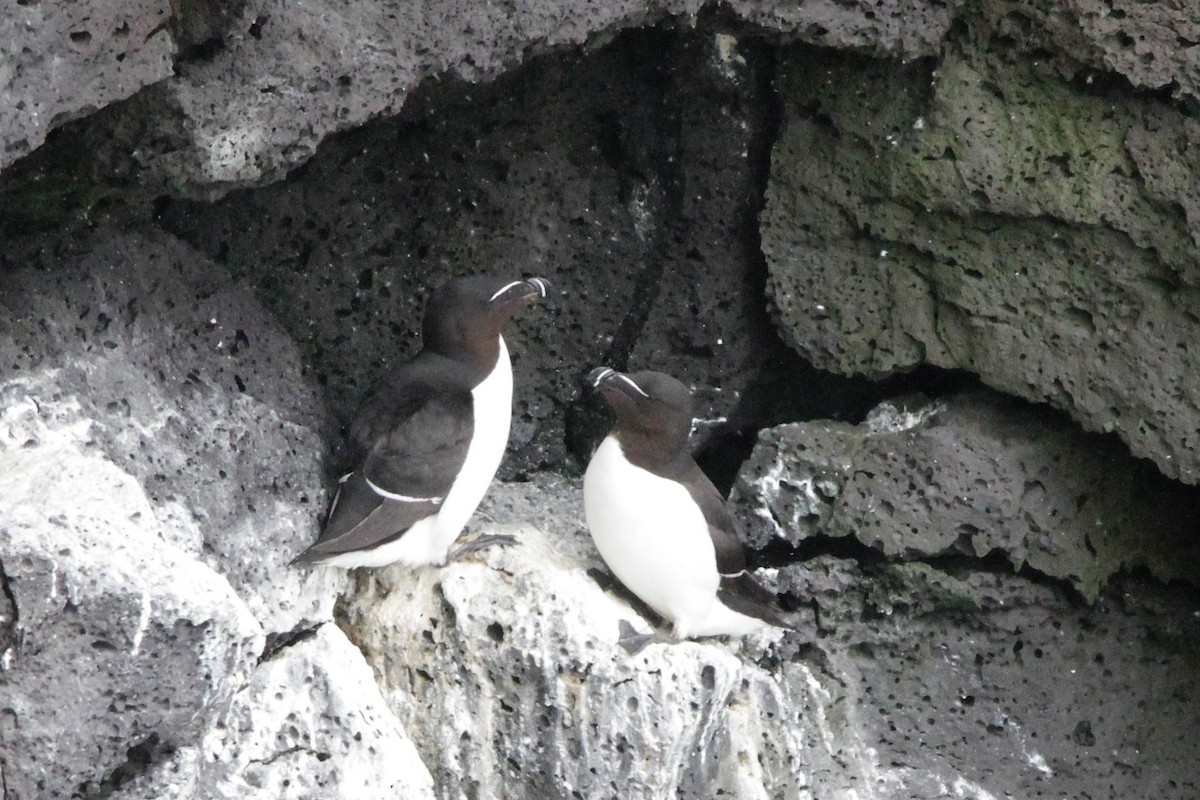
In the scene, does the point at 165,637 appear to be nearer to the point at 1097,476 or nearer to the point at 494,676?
the point at 494,676

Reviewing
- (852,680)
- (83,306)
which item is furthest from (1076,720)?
(83,306)

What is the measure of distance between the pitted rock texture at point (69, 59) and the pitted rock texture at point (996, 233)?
1986 millimetres

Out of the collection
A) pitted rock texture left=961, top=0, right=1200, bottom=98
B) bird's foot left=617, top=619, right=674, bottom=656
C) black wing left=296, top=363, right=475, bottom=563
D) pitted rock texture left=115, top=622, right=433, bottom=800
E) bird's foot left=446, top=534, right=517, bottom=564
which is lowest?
pitted rock texture left=115, top=622, right=433, bottom=800

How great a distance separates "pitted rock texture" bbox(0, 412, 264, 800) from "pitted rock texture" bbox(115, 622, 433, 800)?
292 mm

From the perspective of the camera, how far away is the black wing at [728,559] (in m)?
4.08

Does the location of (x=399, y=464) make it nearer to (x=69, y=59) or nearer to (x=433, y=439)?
(x=433, y=439)

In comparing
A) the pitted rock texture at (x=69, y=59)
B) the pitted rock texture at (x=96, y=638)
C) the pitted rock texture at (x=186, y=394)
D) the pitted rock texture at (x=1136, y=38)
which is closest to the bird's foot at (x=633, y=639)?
the pitted rock texture at (x=186, y=394)

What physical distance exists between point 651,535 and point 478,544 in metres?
0.45

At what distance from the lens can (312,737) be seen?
362 centimetres

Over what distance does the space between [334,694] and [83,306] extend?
41.8 inches

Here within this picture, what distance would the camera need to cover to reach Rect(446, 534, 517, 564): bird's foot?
4.05 metres

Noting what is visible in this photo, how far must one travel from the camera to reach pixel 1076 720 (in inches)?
178

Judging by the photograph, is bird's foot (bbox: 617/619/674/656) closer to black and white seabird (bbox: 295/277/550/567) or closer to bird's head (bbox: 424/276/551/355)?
black and white seabird (bbox: 295/277/550/567)

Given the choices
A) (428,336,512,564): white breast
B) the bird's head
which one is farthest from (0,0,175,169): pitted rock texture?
(428,336,512,564): white breast
